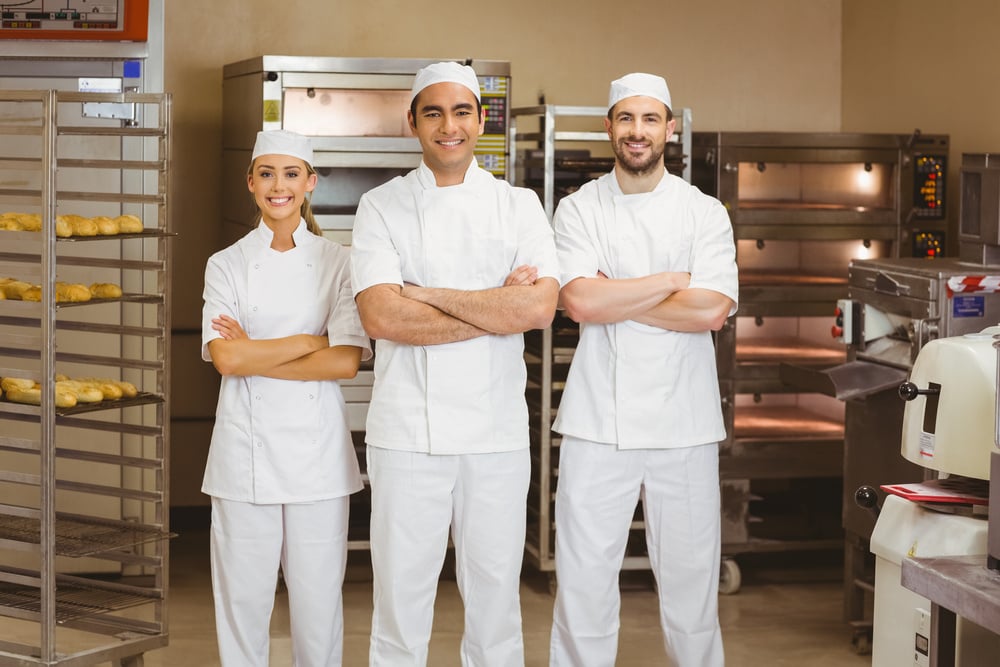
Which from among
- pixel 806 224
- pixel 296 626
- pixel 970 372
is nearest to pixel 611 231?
pixel 970 372

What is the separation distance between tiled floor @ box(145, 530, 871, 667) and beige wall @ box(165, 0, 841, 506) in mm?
1052

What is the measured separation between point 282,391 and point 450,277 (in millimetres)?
522

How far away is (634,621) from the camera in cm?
445

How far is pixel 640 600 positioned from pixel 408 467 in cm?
197

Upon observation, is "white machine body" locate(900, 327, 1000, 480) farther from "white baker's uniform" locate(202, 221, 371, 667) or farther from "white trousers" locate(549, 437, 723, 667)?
"white baker's uniform" locate(202, 221, 371, 667)

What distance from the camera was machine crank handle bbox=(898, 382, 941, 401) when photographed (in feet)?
8.61

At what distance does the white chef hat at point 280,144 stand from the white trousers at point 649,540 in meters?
1.06

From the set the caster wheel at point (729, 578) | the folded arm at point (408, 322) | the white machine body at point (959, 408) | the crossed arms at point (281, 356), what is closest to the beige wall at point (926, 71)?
the caster wheel at point (729, 578)

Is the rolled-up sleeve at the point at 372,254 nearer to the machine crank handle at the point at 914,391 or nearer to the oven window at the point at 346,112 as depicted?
the machine crank handle at the point at 914,391

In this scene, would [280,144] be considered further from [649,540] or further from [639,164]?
[649,540]

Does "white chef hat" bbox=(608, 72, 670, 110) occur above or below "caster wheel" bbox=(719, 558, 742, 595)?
above

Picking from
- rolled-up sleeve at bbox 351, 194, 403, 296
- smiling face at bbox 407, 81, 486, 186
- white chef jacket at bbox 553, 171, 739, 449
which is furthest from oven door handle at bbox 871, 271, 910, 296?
rolled-up sleeve at bbox 351, 194, 403, 296

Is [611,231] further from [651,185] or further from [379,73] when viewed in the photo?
[379,73]

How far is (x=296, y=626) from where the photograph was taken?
321 centimetres
